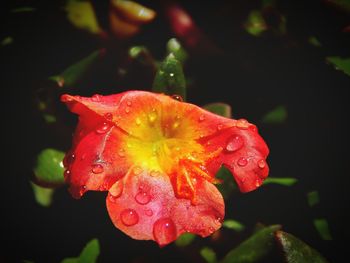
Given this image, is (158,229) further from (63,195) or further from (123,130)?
(63,195)

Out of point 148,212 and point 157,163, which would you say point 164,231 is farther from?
point 157,163

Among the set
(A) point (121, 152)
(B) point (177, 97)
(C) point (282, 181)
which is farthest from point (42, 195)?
(C) point (282, 181)

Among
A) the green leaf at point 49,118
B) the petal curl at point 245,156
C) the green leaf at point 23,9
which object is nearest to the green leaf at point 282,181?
the petal curl at point 245,156

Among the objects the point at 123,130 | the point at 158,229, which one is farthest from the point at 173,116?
the point at 158,229

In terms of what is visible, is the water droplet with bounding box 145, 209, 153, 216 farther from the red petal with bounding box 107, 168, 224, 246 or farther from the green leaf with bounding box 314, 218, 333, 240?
the green leaf with bounding box 314, 218, 333, 240

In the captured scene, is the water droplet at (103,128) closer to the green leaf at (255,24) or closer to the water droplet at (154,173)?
the water droplet at (154,173)

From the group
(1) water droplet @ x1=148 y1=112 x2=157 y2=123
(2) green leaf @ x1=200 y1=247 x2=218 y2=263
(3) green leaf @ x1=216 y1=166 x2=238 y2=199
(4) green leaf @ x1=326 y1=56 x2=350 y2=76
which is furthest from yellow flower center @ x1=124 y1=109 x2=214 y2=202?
(4) green leaf @ x1=326 y1=56 x2=350 y2=76
